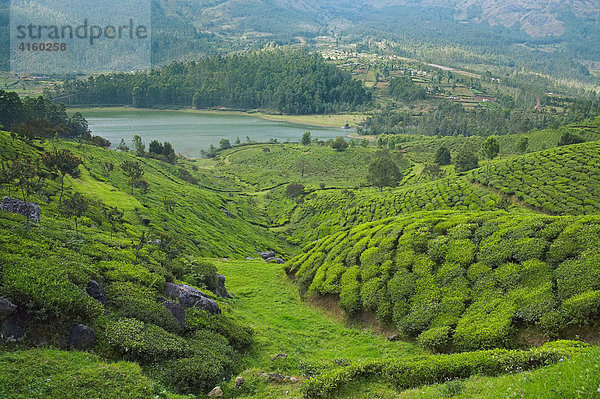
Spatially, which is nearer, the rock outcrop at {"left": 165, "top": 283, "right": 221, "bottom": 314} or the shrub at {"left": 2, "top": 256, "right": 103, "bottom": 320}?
the shrub at {"left": 2, "top": 256, "right": 103, "bottom": 320}

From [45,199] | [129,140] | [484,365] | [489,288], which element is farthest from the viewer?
[129,140]

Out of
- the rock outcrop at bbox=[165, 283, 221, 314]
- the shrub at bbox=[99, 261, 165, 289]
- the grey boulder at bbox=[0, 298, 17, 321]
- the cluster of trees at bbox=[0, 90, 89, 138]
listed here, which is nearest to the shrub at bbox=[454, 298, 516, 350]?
the rock outcrop at bbox=[165, 283, 221, 314]

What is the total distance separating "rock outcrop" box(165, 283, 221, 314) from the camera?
21594mm

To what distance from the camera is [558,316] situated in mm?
17094

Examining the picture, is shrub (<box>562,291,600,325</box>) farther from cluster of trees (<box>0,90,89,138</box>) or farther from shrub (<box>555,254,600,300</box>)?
cluster of trees (<box>0,90,89,138</box>)

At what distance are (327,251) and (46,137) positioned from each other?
84231mm

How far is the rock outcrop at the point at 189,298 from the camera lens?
70.8 ft

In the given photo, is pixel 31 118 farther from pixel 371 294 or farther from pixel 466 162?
pixel 466 162

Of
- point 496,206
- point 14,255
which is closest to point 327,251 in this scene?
point 14,255

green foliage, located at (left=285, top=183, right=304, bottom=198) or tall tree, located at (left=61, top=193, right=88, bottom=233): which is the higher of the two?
tall tree, located at (left=61, top=193, right=88, bottom=233)

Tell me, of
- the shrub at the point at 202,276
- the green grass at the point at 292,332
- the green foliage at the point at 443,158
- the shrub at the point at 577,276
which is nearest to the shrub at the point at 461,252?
the shrub at the point at 577,276

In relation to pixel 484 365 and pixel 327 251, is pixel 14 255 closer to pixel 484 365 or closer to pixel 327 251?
pixel 484 365

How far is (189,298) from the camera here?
860 inches

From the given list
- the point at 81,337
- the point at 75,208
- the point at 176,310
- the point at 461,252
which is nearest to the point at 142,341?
the point at 81,337
